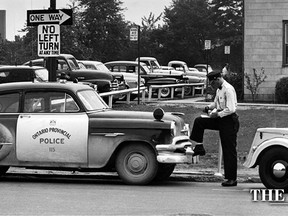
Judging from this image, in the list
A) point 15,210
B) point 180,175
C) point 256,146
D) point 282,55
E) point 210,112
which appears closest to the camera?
point 15,210

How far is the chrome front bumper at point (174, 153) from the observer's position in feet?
40.4

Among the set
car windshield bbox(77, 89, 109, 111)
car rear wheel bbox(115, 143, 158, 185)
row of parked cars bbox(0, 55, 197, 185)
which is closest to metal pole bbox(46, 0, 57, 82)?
car windshield bbox(77, 89, 109, 111)

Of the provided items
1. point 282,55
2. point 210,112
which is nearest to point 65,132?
point 210,112

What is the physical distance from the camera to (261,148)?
11.9 metres

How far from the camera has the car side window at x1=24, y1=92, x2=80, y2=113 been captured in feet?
42.5

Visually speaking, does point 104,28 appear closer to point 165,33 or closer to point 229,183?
point 165,33

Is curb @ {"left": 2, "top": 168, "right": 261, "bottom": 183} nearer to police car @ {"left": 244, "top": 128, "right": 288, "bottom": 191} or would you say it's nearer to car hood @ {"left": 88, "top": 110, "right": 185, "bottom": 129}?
car hood @ {"left": 88, "top": 110, "right": 185, "bottom": 129}

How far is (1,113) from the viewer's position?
13008 mm

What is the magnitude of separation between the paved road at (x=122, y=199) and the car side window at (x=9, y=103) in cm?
122

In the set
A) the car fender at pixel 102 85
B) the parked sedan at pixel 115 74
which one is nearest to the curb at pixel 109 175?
the car fender at pixel 102 85

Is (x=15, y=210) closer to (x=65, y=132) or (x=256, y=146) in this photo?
(x=65, y=132)

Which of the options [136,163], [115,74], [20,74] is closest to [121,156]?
[136,163]

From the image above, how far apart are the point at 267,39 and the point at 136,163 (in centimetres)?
1826

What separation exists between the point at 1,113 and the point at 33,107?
0.54 meters
